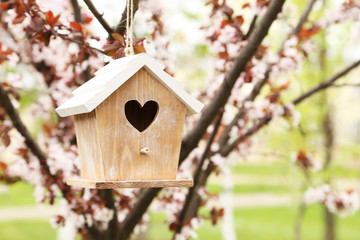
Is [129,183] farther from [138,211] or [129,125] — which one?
[138,211]

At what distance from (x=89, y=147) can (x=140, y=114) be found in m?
0.28

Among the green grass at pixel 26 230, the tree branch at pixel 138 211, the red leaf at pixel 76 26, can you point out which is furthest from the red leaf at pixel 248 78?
the green grass at pixel 26 230

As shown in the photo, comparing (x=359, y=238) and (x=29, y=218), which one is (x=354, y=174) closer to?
(x=359, y=238)

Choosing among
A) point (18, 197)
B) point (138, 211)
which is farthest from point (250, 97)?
point (18, 197)

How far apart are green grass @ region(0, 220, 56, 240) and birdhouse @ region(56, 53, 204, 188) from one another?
40.4ft

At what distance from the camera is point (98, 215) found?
2.88m

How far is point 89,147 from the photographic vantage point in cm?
214

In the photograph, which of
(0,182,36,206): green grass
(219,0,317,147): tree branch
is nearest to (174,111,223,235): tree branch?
(219,0,317,147): tree branch

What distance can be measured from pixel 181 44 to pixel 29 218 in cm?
1095

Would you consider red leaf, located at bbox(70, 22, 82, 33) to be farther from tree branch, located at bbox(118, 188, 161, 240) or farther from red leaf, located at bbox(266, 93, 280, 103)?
red leaf, located at bbox(266, 93, 280, 103)

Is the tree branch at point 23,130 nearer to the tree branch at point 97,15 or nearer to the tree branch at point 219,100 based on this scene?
the tree branch at point 219,100

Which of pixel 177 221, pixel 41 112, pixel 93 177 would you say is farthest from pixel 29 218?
pixel 93 177

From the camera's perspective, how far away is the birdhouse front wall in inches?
79.4

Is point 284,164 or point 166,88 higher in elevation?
point 284,164
